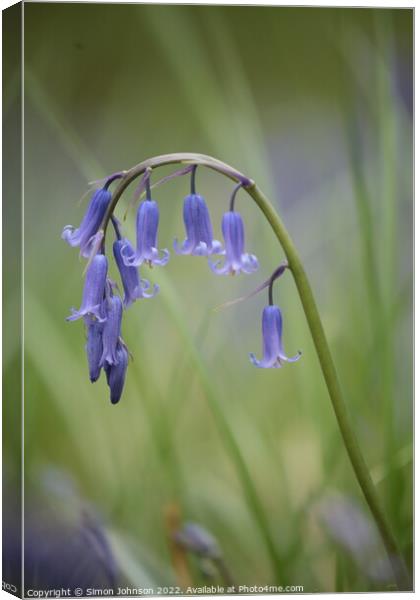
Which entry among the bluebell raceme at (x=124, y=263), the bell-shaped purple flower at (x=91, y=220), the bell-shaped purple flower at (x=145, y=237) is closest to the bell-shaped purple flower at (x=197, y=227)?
the bluebell raceme at (x=124, y=263)

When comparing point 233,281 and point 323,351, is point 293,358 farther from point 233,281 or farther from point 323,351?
point 323,351

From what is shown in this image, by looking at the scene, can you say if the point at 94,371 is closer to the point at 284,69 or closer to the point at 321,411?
the point at 321,411

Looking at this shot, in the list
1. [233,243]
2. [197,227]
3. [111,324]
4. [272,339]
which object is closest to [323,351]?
[272,339]

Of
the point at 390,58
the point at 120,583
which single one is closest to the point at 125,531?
the point at 120,583

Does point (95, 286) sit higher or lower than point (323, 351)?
higher

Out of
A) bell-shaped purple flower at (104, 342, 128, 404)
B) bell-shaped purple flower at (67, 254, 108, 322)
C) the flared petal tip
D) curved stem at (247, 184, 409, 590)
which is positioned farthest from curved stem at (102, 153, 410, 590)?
bell-shaped purple flower at (104, 342, 128, 404)

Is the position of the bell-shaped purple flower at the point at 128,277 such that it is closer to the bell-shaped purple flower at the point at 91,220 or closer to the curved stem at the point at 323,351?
the bell-shaped purple flower at the point at 91,220

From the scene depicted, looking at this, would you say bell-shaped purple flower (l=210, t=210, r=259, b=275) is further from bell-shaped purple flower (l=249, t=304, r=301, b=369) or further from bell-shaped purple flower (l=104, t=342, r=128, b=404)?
bell-shaped purple flower (l=104, t=342, r=128, b=404)
